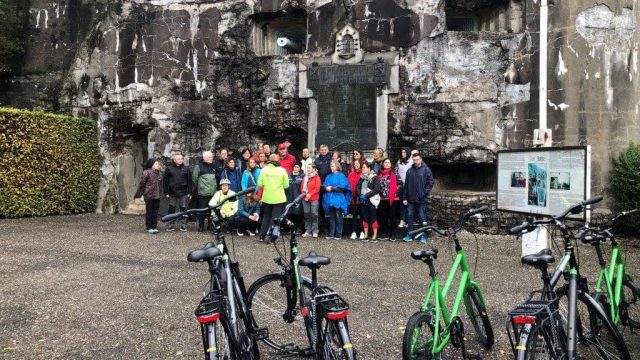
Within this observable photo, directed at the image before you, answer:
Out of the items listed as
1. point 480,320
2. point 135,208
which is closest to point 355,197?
point 480,320

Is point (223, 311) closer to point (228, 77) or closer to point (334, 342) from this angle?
point (334, 342)

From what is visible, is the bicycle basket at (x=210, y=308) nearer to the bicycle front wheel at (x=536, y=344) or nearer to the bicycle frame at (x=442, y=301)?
the bicycle frame at (x=442, y=301)

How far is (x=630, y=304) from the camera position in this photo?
427 centimetres

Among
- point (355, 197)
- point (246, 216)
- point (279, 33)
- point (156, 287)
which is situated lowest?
point (156, 287)

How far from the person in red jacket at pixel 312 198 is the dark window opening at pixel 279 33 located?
503 centimetres

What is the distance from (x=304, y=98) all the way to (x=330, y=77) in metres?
0.86

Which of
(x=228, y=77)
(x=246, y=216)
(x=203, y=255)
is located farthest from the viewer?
(x=228, y=77)

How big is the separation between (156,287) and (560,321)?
446 cm

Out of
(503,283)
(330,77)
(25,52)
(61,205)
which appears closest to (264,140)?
(330,77)

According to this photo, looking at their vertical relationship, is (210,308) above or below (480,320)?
above

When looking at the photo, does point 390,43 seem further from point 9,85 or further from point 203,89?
point 9,85

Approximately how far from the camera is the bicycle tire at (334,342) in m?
2.99

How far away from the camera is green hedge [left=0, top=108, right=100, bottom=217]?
1200 cm

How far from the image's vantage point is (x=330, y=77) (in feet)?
38.9
